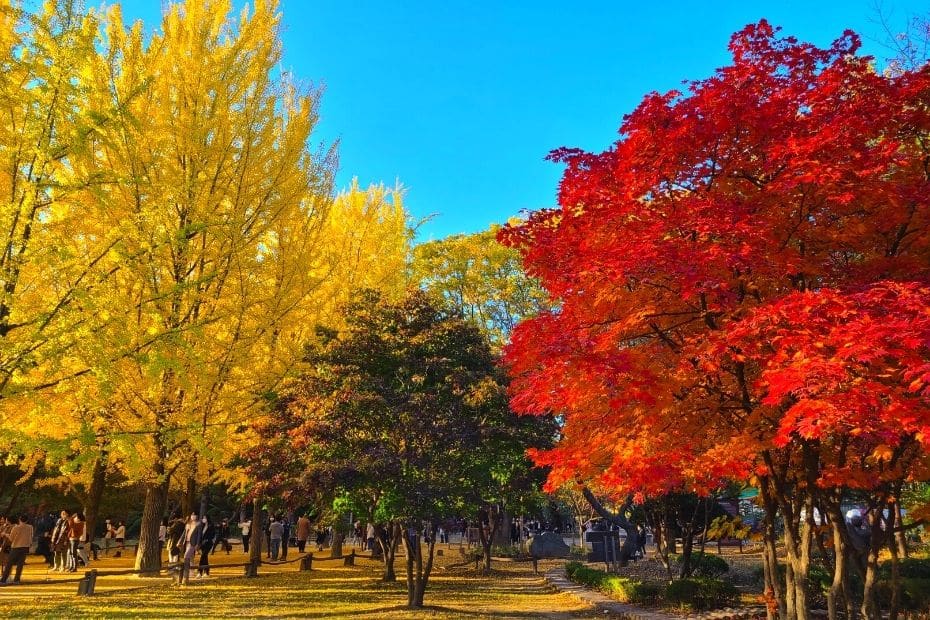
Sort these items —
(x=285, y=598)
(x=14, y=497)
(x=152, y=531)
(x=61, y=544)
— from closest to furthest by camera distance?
(x=285, y=598) < (x=152, y=531) < (x=61, y=544) < (x=14, y=497)

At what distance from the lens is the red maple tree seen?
5.62 metres

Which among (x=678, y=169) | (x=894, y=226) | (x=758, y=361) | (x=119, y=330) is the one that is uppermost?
(x=678, y=169)

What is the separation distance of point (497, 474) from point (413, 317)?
4312 mm

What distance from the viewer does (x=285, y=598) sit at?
11.9 meters

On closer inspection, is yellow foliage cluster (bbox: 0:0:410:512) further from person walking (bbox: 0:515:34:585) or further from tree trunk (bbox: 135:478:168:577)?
person walking (bbox: 0:515:34:585)

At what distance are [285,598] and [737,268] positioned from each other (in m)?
10.2

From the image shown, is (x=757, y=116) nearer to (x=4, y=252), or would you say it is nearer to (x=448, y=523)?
(x=4, y=252)

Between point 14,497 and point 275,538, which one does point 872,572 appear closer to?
point 275,538

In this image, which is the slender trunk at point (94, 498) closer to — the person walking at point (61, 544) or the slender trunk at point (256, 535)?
the person walking at point (61, 544)

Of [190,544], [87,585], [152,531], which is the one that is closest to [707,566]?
[190,544]

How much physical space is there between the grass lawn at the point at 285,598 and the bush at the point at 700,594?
5.19 ft

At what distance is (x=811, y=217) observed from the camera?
659 cm

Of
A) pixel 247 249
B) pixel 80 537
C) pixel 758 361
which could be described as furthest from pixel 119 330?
pixel 80 537

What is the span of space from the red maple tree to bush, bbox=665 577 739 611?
436 centimetres
